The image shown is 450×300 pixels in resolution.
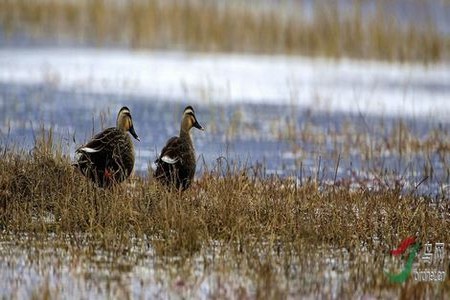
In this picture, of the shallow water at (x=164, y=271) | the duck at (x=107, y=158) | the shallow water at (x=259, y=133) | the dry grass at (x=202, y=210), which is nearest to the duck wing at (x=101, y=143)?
the duck at (x=107, y=158)

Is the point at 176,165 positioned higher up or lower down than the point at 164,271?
higher up

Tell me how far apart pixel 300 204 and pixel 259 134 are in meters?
6.24

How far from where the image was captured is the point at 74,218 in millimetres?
7168

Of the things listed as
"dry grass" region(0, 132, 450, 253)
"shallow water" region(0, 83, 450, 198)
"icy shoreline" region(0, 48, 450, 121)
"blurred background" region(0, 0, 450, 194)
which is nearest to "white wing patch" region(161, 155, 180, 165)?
"dry grass" region(0, 132, 450, 253)

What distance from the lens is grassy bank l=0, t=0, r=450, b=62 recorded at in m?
23.3

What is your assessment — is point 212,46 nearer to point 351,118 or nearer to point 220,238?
point 351,118

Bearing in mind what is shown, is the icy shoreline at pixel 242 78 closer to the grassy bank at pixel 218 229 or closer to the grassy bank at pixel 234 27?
the grassy bank at pixel 234 27

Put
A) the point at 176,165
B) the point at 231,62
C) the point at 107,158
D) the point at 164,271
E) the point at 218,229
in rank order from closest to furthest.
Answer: the point at 164,271, the point at 218,229, the point at 107,158, the point at 176,165, the point at 231,62

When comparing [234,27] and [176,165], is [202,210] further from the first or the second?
[234,27]

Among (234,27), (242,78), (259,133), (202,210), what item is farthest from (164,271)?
(234,27)

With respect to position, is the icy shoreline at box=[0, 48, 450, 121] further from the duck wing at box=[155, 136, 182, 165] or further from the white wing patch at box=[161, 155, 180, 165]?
the white wing patch at box=[161, 155, 180, 165]

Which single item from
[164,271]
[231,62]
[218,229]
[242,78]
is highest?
[231,62]

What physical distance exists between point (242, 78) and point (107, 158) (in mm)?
14446

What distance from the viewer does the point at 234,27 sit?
79.5ft
